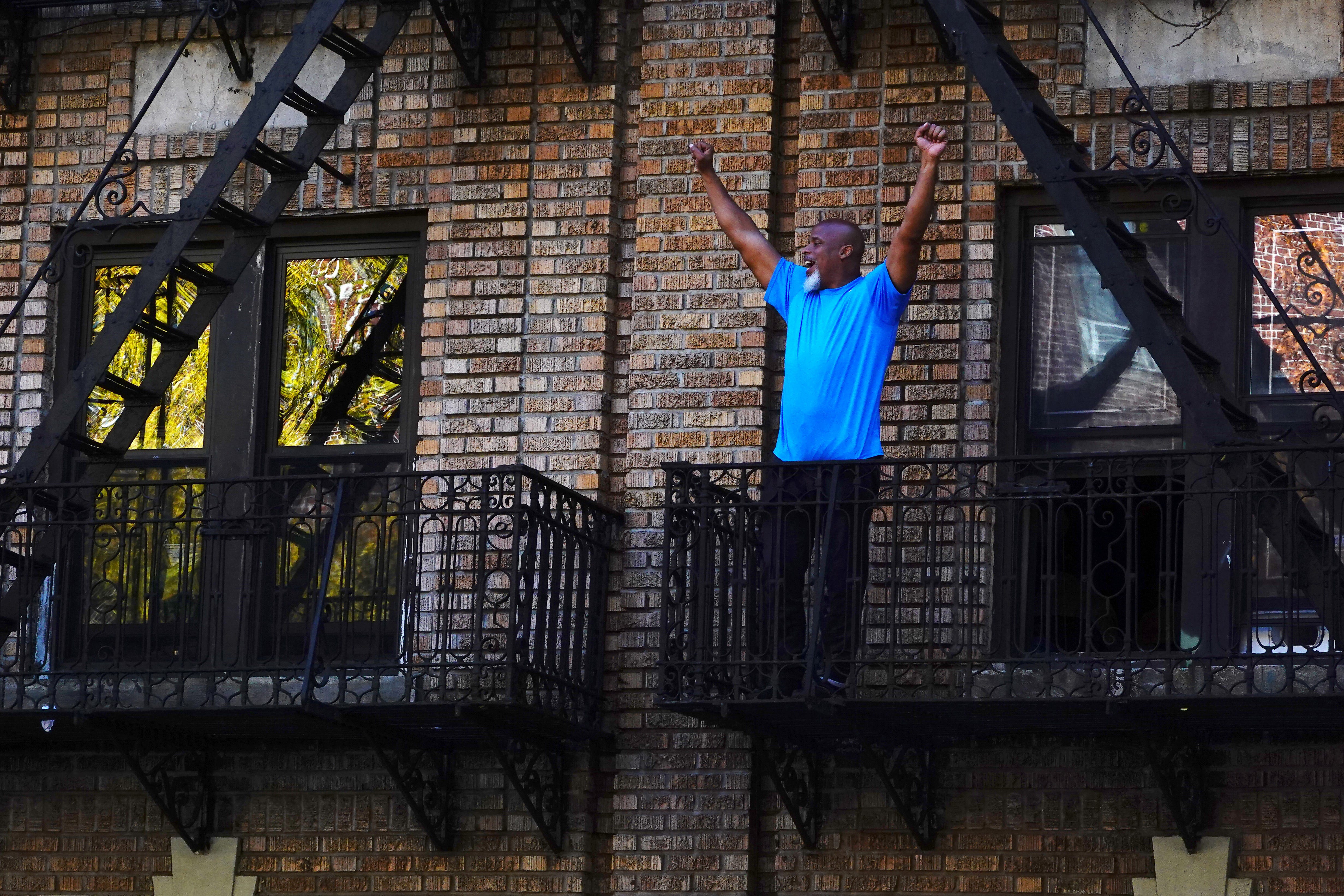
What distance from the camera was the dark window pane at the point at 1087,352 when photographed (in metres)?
10.6

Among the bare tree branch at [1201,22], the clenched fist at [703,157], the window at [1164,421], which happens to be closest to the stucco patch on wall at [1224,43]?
the bare tree branch at [1201,22]

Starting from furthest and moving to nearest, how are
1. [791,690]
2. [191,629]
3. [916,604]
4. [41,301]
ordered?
[41,301] → [191,629] → [916,604] → [791,690]

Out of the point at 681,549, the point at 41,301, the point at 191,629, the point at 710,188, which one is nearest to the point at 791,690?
the point at 681,549

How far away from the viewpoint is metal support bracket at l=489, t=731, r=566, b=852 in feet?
34.0

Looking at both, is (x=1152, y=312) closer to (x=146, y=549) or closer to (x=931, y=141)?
(x=931, y=141)

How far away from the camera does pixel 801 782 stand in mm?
10289

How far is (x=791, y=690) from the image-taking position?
962 cm

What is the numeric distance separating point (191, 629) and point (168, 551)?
0.44 metres

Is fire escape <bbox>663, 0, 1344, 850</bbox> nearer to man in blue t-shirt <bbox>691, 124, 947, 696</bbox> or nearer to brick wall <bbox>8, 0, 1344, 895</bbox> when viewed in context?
man in blue t-shirt <bbox>691, 124, 947, 696</bbox>

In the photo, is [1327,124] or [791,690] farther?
[1327,124]

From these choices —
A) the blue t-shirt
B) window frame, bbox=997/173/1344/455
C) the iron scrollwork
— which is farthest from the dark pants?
the iron scrollwork

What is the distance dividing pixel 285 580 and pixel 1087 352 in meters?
3.59

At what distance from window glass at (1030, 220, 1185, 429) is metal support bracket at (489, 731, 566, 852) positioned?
2.54 metres

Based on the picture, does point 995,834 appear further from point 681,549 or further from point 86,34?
point 86,34
